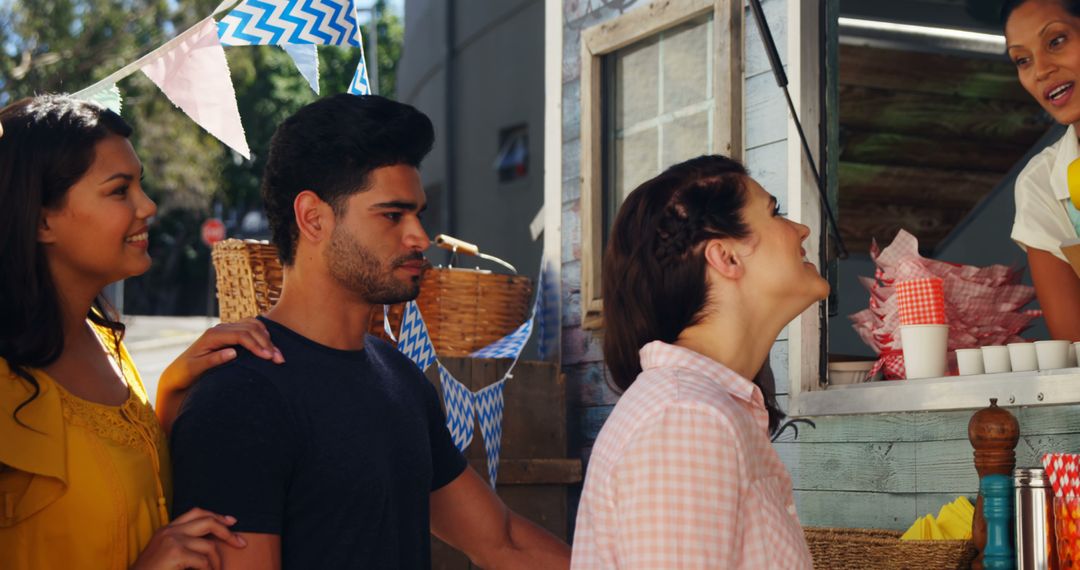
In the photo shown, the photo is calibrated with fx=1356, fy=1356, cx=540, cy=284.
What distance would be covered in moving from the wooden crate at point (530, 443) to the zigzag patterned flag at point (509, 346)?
4cm

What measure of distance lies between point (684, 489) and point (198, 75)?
8.17 ft

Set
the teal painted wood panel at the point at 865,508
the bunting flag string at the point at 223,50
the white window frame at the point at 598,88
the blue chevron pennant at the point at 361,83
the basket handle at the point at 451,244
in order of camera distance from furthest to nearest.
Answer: the basket handle at the point at 451,244
the white window frame at the point at 598,88
the blue chevron pennant at the point at 361,83
the bunting flag string at the point at 223,50
the teal painted wood panel at the point at 865,508

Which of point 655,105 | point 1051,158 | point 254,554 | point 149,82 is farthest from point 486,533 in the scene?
point 149,82

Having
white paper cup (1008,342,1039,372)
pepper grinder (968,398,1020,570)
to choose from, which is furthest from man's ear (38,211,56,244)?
white paper cup (1008,342,1039,372)

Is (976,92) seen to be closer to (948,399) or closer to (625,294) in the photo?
(948,399)

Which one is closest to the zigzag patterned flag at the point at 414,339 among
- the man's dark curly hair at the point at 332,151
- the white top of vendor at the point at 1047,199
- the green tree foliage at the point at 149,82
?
the man's dark curly hair at the point at 332,151

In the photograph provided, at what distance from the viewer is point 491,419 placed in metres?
4.98

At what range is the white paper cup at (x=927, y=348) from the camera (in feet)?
11.4

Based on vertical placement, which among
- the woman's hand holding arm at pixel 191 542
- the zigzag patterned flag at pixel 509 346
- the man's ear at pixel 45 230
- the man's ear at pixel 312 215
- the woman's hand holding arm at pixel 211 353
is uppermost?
the man's ear at pixel 312 215

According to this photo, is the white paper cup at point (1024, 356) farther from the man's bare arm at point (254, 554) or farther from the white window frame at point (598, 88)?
the man's bare arm at point (254, 554)

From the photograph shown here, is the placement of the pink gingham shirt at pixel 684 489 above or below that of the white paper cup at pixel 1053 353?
below

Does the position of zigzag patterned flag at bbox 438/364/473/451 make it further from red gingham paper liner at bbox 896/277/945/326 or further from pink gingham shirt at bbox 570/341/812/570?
pink gingham shirt at bbox 570/341/812/570

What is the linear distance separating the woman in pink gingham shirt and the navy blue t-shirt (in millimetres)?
517

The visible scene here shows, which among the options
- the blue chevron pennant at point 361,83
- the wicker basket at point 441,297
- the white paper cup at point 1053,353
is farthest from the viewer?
the wicker basket at point 441,297
